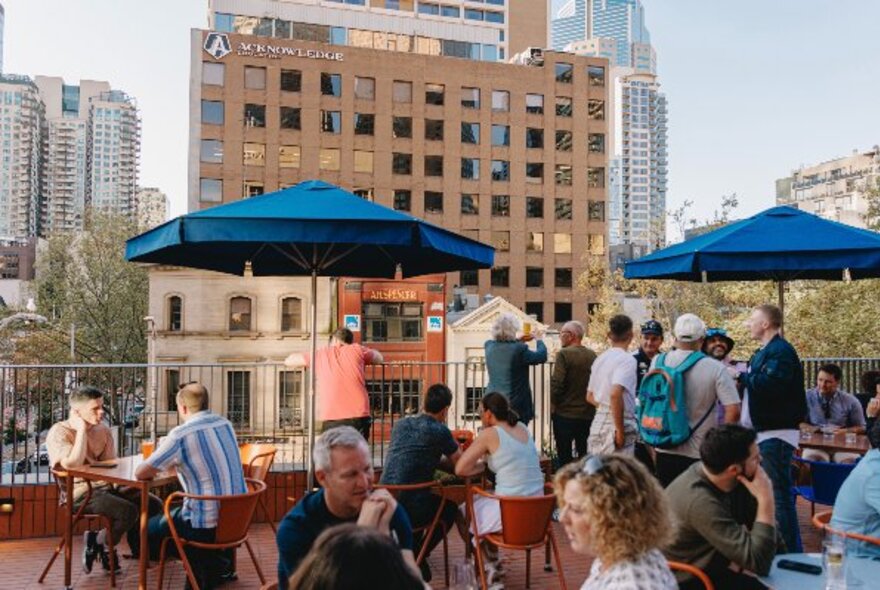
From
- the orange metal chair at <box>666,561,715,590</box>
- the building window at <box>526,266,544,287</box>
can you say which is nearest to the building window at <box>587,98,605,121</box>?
the building window at <box>526,266,544,287</box>

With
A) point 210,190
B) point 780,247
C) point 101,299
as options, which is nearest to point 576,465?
point 780,247

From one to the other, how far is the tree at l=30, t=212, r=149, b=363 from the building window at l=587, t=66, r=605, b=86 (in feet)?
134

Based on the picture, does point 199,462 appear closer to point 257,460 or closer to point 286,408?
point 257,460

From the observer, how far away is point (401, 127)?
62188 millimetres

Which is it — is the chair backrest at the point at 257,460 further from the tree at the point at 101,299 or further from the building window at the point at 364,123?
the building window at the point at 364,123

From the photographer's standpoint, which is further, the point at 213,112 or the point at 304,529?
the point at 213,112

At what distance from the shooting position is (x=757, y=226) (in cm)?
698

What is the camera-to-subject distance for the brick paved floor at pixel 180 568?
596 centimetres

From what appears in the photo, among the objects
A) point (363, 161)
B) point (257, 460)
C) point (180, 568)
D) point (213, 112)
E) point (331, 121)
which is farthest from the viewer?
point (363, 161)

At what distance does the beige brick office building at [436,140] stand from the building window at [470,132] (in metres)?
0.09

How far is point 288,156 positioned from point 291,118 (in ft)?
9.52

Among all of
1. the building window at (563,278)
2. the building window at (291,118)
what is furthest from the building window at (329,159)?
the building window at (563,278)

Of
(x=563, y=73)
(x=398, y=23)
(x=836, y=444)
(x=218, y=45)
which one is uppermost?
(x=398, y=23)

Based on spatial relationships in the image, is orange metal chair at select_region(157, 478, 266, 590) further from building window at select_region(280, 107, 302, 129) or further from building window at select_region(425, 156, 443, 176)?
building window at select_region(425, 156, 443, 176)
